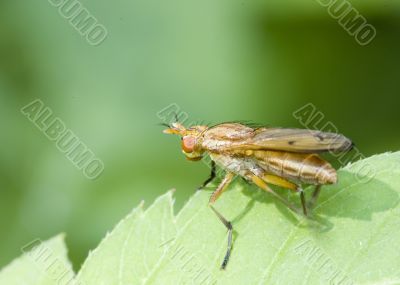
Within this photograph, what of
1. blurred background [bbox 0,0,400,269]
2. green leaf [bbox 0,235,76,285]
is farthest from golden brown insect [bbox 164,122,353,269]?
blurred background [bbox 0,0,400,269]

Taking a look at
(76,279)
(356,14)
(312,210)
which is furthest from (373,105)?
(76,279)

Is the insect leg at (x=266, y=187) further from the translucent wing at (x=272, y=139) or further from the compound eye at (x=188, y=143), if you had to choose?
the compound eye at (x=188, y=143)

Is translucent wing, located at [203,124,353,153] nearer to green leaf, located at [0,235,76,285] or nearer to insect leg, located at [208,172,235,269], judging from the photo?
insect leg, located at [208,172,235,269]

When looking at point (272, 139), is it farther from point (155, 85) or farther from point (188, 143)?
point (155, 85)

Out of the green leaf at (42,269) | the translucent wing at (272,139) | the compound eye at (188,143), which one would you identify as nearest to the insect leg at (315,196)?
the translucent wing at (272,139)

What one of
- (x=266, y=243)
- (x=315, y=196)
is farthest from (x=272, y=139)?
(x=266, y=243)

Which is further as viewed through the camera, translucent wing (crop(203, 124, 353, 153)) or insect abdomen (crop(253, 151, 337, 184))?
translucent wing (crop(203, 124, 353, 153))
